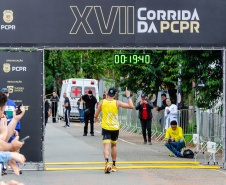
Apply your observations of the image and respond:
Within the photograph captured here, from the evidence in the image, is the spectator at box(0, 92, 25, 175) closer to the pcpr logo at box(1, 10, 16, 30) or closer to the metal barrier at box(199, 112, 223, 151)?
the pcpr logo at box(1, 10, 16, 30)

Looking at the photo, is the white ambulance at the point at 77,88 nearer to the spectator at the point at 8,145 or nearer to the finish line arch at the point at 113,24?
the finish line arch at the point at 113,24

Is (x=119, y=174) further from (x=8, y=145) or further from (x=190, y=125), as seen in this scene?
(x=190, y=125)

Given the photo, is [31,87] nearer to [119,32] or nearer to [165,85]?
[119,32]

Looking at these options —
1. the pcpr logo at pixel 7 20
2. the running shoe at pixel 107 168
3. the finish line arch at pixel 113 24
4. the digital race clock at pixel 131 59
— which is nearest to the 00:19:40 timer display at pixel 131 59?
the digital race clock at pixel 131 59

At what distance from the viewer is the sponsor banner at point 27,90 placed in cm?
1266

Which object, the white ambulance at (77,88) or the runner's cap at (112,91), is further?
the white ambulance at (77,88)

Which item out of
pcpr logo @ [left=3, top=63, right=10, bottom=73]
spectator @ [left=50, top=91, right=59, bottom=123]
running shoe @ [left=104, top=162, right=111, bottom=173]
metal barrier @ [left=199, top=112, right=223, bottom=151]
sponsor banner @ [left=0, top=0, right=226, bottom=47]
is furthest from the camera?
spectator @ [left=50, top=91, right=59, bottom=123]

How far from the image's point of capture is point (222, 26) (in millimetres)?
13156

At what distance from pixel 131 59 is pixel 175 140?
3.00 m

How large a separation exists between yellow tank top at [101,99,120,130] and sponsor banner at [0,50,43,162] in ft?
4.78

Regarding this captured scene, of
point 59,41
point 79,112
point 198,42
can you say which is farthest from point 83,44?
point 79,112

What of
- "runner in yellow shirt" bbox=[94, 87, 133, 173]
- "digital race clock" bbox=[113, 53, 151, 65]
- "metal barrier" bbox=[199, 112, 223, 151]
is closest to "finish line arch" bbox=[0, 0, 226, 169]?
"runner in yellow shirt" bbox=[94, 87, 133, 173]

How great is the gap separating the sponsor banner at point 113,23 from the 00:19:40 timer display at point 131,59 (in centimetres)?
455

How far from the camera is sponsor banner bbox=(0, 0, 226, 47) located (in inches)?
503
